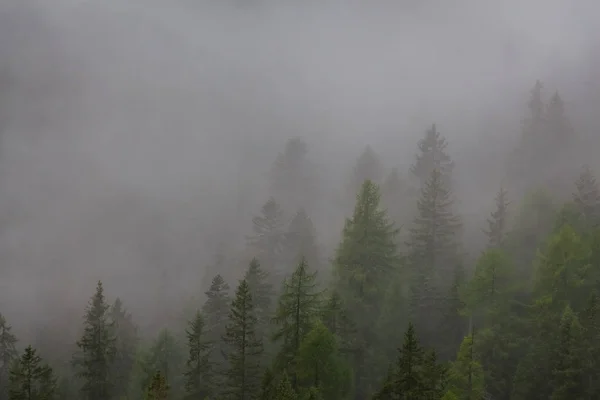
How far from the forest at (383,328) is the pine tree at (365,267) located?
0.09 metres

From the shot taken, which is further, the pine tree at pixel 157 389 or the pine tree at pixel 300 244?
the pine tree at pixel 300 244

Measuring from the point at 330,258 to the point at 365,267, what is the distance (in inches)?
415

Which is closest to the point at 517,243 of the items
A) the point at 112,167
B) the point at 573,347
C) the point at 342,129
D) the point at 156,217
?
the point at 573,347

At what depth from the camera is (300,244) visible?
2109 inches

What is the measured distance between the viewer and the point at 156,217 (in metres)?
106

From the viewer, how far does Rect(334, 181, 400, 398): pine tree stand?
37.4 metres

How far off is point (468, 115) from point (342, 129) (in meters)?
35.1

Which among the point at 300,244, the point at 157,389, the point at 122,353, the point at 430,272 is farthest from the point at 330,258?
the point at 157,389

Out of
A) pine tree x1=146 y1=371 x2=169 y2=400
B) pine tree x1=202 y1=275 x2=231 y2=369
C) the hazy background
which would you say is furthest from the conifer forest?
the hazy background

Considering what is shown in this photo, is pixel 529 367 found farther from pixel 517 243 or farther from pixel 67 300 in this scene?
pixel 67 300

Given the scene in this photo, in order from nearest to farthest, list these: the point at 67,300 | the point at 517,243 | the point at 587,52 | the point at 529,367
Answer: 1. the point at 529,367
2. the point at 517,243
3. the point at 67,300
4. the point at 587,52

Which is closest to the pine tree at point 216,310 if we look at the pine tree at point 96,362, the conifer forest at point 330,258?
the conifer forest at point 330,258

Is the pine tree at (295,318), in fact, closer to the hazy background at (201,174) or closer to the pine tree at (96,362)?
the pine tree at (96,362)

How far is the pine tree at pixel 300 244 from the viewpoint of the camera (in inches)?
2093
